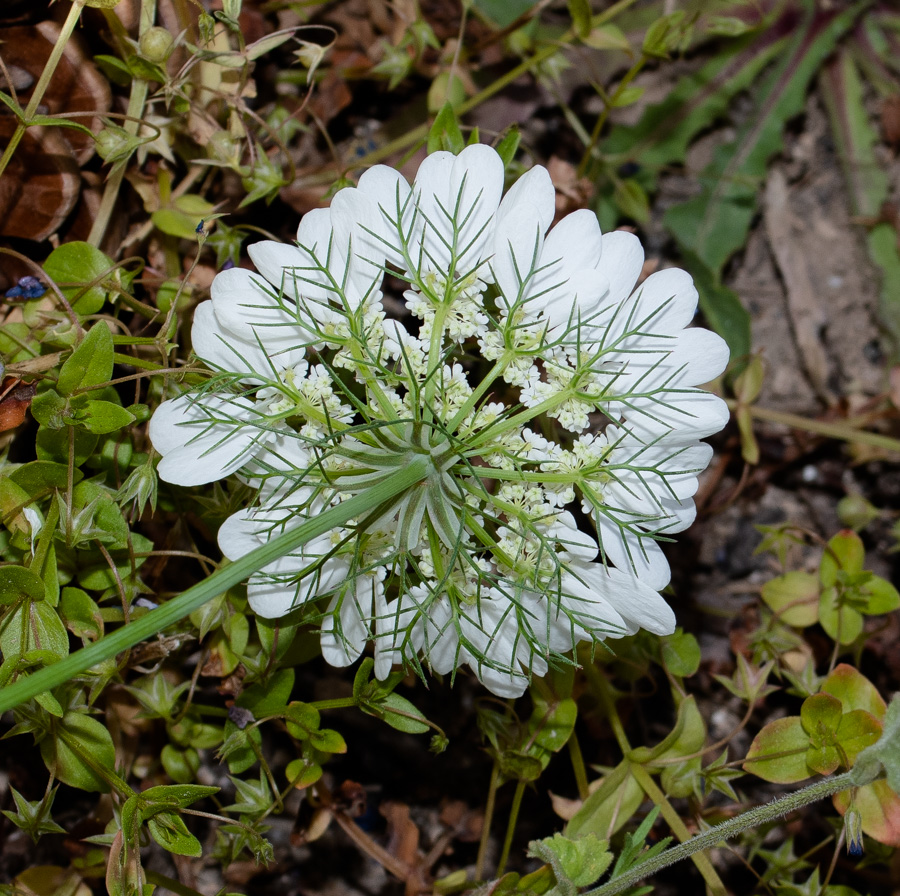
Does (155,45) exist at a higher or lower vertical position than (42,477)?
higher

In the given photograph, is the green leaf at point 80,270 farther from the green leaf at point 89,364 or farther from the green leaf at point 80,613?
the green leaf at point 80,613

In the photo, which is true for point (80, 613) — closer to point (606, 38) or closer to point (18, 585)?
point (18, 585)

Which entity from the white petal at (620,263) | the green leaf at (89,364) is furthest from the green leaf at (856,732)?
the green leaf at (89,364)

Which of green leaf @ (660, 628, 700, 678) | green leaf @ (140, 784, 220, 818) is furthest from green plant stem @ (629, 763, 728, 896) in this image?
green leaf @ (140, 784, 220, 818)

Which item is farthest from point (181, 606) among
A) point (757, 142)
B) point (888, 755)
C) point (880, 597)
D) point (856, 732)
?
point (757, 142)

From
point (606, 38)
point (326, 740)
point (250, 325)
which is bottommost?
point (326, 740)

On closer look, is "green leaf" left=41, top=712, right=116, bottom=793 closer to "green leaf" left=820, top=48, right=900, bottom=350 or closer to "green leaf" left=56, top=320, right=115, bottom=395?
"green leaf" left=56, top=320, right=115, bottom=395
